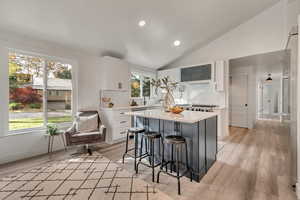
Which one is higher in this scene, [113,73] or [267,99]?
[113,73]

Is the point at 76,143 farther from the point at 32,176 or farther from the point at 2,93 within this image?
the point at 2,93

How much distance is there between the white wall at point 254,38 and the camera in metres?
3.73

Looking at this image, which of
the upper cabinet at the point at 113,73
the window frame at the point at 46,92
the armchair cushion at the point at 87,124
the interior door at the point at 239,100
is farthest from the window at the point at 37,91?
the interior door at the point at 239,100

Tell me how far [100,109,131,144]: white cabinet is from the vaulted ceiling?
175 cm

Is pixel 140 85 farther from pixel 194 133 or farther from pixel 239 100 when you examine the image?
pixel 239 100

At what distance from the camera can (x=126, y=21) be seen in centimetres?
318

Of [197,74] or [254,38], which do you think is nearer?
[254,38]

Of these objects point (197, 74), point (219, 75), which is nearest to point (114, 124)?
point (197, 74)

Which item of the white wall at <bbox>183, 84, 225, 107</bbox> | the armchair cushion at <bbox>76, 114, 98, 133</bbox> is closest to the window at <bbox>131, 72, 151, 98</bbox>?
the white wall at <bbox>183, 84, 225, 107</bbox>

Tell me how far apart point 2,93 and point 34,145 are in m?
1.19

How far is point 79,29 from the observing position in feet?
9.98

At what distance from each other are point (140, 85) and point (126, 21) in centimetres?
264

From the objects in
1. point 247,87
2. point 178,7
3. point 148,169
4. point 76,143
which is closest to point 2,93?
point 76,143

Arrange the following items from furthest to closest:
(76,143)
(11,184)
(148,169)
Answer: (76,143) → (148,169) → (11,184)
